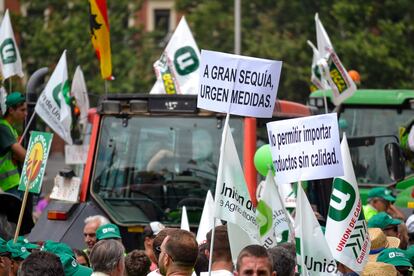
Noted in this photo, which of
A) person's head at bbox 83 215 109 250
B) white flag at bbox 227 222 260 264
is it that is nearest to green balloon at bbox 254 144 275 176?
person's head at bbox 83 215 109 250

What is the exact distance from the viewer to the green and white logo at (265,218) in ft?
33.1

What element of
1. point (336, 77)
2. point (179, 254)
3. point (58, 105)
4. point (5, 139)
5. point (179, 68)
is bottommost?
point (179, 254)

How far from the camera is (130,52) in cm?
4319

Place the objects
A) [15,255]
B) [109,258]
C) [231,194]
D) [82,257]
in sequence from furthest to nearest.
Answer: [82,257] → [231,194] → [15,255] → [109,258]

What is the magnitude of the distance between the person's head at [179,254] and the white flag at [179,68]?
7498 mm

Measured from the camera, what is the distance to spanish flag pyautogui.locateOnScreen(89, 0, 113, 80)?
47.9 feet

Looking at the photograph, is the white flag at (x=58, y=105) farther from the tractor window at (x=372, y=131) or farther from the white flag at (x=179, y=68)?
the tractor window at (x=372, y=131)

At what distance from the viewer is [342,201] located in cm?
923

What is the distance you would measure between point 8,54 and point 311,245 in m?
6.56

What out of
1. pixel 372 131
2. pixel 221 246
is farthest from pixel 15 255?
pixel 372 131

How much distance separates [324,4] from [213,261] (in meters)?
30.9

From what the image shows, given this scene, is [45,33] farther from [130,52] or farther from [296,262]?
[296,262]

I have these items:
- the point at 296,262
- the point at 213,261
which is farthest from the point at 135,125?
the point at 213,261

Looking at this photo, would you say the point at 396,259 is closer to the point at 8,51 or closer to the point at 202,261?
the point at 202,261
